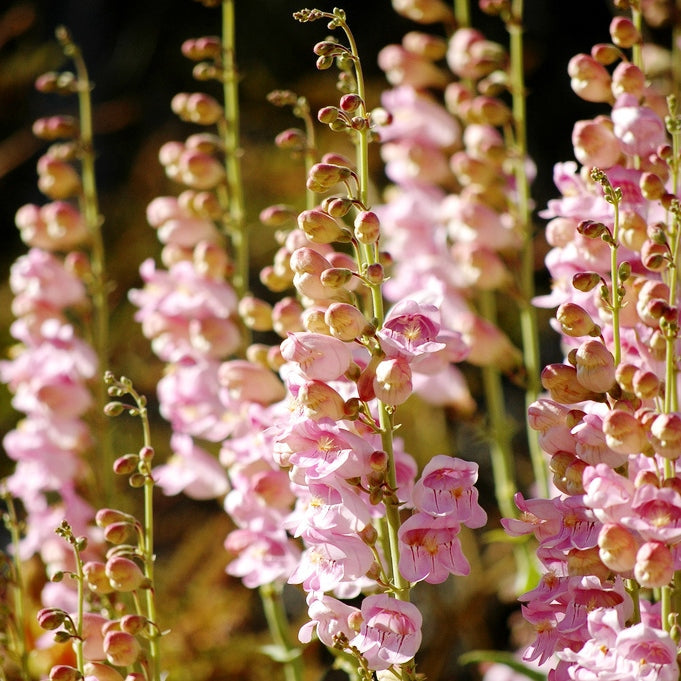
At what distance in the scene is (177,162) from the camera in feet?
3.28

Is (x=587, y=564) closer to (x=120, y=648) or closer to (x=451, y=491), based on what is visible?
(x=451, y=491)

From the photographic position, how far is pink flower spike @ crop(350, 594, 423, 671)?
574 millimetres

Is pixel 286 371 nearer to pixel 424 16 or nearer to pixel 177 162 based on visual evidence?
pixel 177 162

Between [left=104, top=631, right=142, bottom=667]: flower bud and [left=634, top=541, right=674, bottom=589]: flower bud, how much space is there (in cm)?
30

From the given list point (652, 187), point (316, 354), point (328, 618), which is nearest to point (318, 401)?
point (316, 354)

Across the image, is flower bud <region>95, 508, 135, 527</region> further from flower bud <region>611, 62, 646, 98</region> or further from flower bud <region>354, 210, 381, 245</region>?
flower bud <region>611, 62, 646, 98</region>

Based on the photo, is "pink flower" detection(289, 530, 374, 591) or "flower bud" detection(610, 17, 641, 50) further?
"flower bud" detection(610, 17, 641, 50)

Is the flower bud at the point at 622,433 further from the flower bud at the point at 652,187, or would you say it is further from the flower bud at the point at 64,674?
the flower bud at the point at 64,674

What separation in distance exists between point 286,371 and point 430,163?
0.52 m

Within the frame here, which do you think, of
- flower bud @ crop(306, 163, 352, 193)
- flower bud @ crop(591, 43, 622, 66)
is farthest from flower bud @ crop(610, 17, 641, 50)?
flower bud @ crop(306, 163, 352, 193)

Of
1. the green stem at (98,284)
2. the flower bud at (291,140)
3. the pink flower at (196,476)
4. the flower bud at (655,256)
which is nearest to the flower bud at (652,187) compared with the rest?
the flower bud at (655,256)

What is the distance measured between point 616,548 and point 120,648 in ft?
0.96

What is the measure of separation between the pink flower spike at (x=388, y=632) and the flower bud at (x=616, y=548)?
111 mm

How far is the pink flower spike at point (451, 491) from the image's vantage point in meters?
0.59
